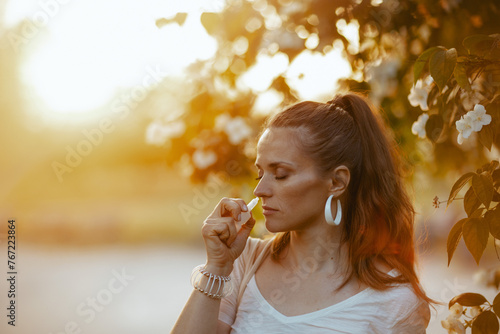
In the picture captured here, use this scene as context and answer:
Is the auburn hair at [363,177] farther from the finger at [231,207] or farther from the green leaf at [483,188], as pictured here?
the green leaf at [483,188]

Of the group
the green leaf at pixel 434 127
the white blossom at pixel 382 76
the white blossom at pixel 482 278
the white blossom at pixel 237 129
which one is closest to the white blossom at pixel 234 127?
the white blossom at pixel 237 129

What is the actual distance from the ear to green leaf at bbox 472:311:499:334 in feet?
1.81

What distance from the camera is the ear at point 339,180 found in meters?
1.82

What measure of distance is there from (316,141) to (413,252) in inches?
19.9

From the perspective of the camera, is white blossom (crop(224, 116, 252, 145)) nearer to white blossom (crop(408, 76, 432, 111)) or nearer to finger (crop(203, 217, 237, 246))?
finger (crop(203, 217, 237, 246))

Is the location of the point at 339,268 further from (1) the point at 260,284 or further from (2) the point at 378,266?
(1) the point at 260,284

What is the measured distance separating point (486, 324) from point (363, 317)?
369 mm

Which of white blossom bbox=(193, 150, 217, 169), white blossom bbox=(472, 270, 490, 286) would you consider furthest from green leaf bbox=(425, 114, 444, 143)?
white blossom bbox=(193, 150, 217, 169)

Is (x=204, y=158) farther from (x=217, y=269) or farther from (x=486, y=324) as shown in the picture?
(x=486, y=324)

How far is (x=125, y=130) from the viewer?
11.7 metres

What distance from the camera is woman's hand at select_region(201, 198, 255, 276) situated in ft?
5.90

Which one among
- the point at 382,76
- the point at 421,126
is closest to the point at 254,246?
the point at 421,126

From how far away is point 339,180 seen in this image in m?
1.84

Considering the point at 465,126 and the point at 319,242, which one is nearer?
the point at 465,126
